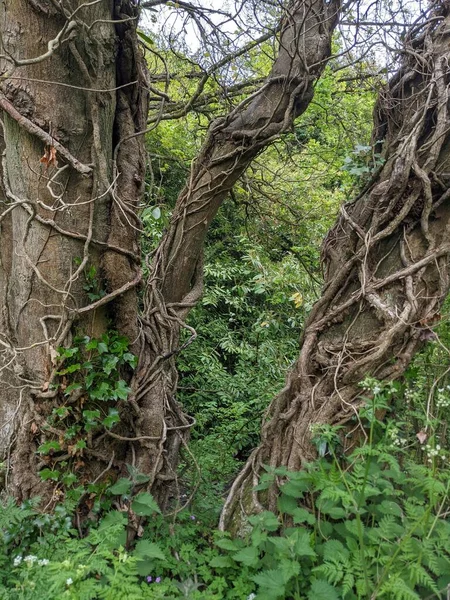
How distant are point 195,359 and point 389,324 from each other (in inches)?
128

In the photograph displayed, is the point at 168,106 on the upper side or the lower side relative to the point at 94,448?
upper

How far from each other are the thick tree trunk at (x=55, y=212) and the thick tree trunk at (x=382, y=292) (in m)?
0.81

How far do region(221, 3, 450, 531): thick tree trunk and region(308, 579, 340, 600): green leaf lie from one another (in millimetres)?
467

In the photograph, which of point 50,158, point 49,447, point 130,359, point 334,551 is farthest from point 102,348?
point 334,551

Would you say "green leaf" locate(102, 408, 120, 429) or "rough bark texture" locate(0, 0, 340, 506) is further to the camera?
"green leaf" locate(102, 408, 120, 429)

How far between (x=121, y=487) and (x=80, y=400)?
1.32ft

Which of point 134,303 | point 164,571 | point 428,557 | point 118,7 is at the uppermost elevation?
point 118,7

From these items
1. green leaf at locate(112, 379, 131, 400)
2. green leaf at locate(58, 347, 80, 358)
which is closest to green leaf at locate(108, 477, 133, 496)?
green leaf at locate(112, 379, 131, 400)

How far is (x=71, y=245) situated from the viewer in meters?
1.78

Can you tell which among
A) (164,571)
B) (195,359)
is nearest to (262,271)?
(195,359)

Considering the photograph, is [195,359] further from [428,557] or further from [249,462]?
[428,557]

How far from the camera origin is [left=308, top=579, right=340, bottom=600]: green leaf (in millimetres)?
1203

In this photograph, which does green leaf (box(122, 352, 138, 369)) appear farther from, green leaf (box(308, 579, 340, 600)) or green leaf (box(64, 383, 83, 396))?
green leaf (box(308, 579, 340, 600))

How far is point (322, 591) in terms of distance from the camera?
1.22 meters
